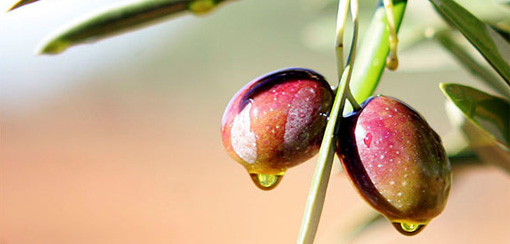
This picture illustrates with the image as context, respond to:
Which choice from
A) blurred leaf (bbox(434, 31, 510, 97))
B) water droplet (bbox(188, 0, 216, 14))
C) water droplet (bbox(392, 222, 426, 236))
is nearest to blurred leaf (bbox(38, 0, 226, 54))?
water droplet (bbox(188, 0, 216, 14))

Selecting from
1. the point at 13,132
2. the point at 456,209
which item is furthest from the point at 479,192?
the point at 13,132

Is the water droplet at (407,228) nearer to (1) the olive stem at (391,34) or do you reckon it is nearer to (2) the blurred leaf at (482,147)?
(1) the olive stem at (391,34)

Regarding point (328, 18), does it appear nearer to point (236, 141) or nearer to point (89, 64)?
point (236, 141)

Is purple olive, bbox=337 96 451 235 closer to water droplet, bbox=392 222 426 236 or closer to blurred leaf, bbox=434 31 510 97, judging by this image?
water droplet, bbox=392 222 426 236

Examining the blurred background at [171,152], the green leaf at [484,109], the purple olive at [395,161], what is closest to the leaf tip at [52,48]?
the purple olive at [395,161]

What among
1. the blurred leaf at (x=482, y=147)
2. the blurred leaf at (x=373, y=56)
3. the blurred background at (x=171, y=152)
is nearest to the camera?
the blurred leaf at (x=373, y=56)

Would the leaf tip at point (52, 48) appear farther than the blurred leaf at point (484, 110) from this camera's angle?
No

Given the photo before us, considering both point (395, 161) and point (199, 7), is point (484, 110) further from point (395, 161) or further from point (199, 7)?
point (199, 7)
